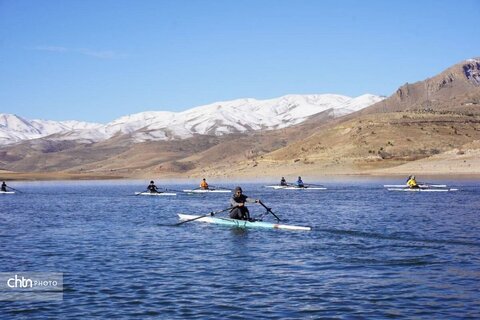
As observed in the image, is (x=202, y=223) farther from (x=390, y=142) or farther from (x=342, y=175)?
(x=390, y=142)

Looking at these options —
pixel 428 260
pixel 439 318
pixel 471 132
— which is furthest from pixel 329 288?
pixel 471 132

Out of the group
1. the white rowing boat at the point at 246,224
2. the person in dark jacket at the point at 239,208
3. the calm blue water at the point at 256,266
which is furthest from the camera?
the person in dark jacket at the point at 239,208

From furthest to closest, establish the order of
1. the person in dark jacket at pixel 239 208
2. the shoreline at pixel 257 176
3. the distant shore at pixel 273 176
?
the distant shore at pixel 273 176 < the shoreline at pixel 257 176 < the person in dark jacket at pixel 239 208

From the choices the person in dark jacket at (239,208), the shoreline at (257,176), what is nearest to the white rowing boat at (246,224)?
the person in dark jacket at (239,208)

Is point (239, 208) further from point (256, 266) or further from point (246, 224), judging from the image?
point (256, 266)

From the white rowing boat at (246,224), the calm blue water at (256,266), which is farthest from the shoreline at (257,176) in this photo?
the white rowing boat at (246,224)

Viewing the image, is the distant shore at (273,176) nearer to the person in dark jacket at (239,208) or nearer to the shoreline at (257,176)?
the shoreline at (257,176)

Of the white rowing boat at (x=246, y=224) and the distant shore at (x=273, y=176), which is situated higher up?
the distant shore at (x=273, y=176)

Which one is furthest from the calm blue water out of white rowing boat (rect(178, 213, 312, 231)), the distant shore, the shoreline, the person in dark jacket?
the distant shore

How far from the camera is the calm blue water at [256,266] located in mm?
16016

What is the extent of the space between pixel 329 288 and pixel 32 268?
9.65m

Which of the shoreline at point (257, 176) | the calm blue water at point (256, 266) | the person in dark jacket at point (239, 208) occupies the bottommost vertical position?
the calm blue water at point (256, 266)

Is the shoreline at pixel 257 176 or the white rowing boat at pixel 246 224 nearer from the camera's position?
the white rowing boat at pixel 246 224

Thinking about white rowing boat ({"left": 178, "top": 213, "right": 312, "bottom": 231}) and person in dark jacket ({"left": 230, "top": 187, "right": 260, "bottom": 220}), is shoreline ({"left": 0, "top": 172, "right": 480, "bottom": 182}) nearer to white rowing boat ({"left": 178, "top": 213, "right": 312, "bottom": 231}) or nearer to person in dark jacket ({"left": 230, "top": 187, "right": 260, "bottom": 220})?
white rowing boat ({"left": 178, "top": 213, "right": 312, "bottom": 231})
